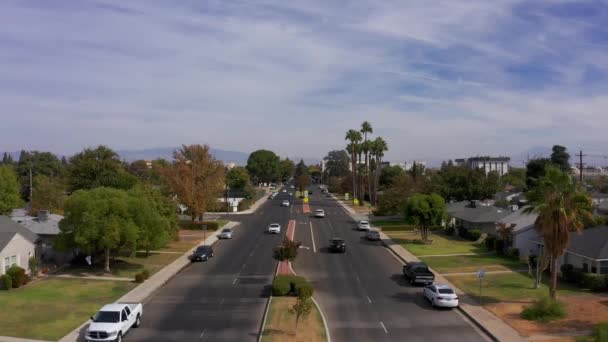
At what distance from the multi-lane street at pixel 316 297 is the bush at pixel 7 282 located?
368 inches

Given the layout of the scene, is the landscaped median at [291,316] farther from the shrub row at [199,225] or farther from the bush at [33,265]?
the shrub row at [199,225]

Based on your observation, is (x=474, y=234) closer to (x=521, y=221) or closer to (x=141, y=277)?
(x=521, y=221)

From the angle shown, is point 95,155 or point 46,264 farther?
point 95,155

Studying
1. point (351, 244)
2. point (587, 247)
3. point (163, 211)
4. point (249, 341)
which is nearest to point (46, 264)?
point (163, 211)

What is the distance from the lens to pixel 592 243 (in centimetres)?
3888

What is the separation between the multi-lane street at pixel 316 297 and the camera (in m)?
25.9

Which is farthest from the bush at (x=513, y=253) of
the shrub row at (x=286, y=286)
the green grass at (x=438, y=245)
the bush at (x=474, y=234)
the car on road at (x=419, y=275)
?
the shrub row at (x=286, y=286)

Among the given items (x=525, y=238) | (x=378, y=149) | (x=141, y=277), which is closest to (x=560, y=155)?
(x=378, y=149)

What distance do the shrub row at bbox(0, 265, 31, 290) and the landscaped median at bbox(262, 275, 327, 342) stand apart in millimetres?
A: 16723

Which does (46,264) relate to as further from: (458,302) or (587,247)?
(587,247)

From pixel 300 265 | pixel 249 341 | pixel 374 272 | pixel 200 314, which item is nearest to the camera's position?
pixel 249 341

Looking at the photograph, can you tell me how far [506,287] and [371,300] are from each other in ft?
31.8

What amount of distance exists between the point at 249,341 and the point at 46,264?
2600 cm

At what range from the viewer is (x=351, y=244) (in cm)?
5812
